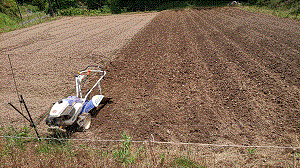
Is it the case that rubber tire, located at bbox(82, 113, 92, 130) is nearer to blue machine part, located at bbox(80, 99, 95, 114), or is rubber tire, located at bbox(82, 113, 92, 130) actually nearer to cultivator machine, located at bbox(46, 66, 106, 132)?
cultivator machine, located at bbox(46, 66, 106, 132)

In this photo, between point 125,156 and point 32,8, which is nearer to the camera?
point 125,156

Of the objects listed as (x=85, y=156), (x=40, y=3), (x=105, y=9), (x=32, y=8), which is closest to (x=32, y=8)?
(x=32, y=8)

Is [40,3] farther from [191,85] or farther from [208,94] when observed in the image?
[208,94]

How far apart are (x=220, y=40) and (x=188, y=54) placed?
11.3 ft

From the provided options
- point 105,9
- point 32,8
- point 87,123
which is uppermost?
point 32,8

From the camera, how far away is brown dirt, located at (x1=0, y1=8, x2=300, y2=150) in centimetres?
518

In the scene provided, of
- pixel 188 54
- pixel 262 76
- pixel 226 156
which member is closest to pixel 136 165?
pixel 226 156

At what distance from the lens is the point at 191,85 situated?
7551 mm

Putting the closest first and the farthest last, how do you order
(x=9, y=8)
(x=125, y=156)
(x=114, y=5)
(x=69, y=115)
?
(x=125, y=156), (x=69, y=115), (x=9, y=8), (x=114, y=5)

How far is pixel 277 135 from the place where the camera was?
4805 mm

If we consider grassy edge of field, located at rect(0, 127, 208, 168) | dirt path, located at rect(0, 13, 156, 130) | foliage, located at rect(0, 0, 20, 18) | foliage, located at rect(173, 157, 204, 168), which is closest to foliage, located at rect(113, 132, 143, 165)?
grassy edge of field, located at rect(0, 127, 208, 168)

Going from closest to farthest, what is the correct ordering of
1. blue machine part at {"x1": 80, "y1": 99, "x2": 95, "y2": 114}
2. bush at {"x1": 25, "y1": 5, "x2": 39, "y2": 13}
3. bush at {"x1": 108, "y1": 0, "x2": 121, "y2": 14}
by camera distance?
blue machine part at {"x1": 80, "y1": 99, "x2": 95, "y2": 114}, bush at {"x1": 108, "y1": 0, "x2": 121, "y2": 14}, bush at {"x1": 25, "y1": 5, "x2": 39, "y2": 13}

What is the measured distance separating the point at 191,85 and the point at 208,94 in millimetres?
888

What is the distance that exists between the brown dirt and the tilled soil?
0.07 feet
